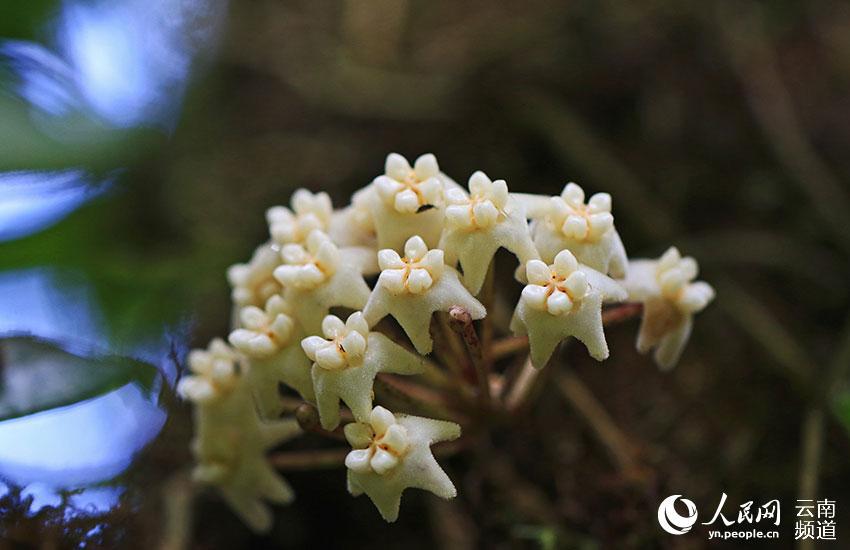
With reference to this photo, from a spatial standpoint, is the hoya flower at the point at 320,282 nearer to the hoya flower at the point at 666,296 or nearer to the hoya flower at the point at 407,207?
the hoya flower at the point at 407,207

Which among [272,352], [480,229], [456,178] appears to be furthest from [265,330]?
[456,178]

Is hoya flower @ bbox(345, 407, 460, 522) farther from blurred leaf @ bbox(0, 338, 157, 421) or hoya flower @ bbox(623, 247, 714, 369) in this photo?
blurred leaf @ bbox(0, 338, 157, 421)

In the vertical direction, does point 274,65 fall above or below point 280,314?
above

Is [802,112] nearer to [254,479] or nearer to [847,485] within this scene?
[847,485]

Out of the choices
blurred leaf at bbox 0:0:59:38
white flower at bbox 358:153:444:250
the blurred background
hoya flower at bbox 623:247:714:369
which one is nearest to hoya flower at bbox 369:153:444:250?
white flower at bbox 358:153:444:250

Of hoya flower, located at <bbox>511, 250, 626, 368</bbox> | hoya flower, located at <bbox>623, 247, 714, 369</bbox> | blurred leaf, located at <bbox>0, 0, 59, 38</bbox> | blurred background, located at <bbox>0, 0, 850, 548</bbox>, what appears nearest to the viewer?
hoya flower, located at <bbox>511, 250, 626, 368</bbox>

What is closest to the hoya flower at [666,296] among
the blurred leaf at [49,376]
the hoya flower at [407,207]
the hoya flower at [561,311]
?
the hoya flower at [561,311]

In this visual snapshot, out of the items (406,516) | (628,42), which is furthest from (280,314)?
(628,42)
